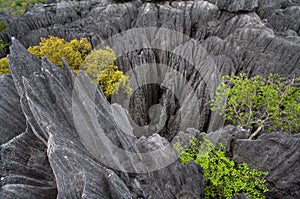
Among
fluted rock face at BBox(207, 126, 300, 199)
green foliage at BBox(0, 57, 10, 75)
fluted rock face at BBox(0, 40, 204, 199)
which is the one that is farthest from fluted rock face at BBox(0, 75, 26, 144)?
fluted rock face at BBox(207, 126, 300, 199)

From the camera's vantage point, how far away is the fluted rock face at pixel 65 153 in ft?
29.4

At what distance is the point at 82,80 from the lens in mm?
12078

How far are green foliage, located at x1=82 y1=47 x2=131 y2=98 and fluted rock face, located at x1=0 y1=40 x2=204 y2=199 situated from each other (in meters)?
9.41

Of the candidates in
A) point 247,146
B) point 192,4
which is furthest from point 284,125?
point 192,4

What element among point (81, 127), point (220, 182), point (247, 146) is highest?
point (81, 127)

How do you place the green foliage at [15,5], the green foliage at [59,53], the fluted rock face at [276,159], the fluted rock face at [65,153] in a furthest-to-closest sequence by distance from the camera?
the green foliage at [15,5]
the green foliage at [59,53]
the fluted rock face at [276,159]
the fluted rock face at [65,153]

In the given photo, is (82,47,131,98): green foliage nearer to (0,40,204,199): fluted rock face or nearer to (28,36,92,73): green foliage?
(28,36,92,73): green foliage

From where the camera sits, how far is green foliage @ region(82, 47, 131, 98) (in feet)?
71.8

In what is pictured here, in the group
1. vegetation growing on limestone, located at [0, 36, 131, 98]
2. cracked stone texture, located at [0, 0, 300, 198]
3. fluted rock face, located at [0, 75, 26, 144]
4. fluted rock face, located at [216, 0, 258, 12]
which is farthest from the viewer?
fluted rock face, located at [216, 0, 258, 12]

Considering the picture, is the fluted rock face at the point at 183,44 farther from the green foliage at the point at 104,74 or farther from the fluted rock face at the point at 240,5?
the green foliage at the point at 104,74

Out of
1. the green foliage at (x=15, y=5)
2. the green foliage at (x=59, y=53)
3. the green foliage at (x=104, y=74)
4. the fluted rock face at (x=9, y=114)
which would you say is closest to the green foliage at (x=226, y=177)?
the green foliage at (x=104, y=74)

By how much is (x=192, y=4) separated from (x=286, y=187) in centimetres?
3944

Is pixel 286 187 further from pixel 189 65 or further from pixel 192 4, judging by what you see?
pixel 192 4

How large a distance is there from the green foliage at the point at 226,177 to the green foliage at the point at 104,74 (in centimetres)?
1167
